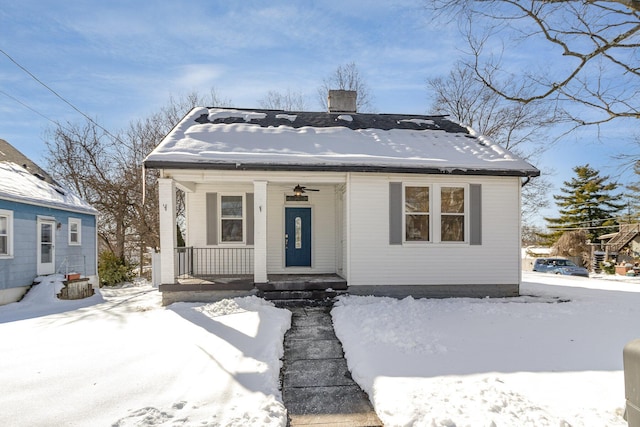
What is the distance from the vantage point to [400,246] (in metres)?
8.77

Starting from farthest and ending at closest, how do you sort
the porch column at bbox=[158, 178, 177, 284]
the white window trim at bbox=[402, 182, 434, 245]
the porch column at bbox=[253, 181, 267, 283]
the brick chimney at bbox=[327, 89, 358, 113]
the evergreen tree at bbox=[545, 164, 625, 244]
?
1. the evergreen tree at bbox=[545, 164, 625, 244]
2. the brick chimney at bbox=[327, 89, 358, 113]
3. the white window trim at bbox=[402, 182, 434, 245]
4. the porch column at bbox=[253, 181, 267, 283]
5. the porch column at bbox=[158, 178, 177, 284]

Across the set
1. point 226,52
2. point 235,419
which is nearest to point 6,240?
point 226,52

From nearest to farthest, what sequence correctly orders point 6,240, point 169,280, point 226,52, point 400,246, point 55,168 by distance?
point 169,280 → point 400,246 → point 6,240 → point 226,52 → point 55,168

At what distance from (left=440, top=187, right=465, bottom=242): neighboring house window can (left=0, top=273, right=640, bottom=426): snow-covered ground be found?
1.84 meters

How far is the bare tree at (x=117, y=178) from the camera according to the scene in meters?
20.5

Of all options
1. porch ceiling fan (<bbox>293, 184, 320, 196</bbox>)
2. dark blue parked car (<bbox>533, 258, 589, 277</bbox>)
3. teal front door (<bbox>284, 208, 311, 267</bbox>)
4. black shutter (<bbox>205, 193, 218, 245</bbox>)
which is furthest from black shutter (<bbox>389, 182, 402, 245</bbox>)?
dark blue parked car (<bbox>533, 258, 589, 277</bbox>)

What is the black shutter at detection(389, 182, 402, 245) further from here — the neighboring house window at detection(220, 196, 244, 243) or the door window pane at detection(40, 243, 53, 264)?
the door window pane at detection(40, 243, 53, 264)

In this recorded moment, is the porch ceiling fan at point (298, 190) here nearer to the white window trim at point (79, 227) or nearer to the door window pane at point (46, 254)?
the door window pane at point (46, 254)

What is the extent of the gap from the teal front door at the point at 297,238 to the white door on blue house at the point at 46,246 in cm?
794

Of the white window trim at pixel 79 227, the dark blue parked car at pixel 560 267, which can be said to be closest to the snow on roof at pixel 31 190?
the white window trim at pixel 79 227

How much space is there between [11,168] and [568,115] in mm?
15613

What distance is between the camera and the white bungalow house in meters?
8.40

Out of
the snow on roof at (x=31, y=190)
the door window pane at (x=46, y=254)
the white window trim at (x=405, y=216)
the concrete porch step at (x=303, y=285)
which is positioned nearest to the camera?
the concrete porch step at (x=303, y=285)

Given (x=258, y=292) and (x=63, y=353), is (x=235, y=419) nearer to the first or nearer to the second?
(x=63, y=353)
